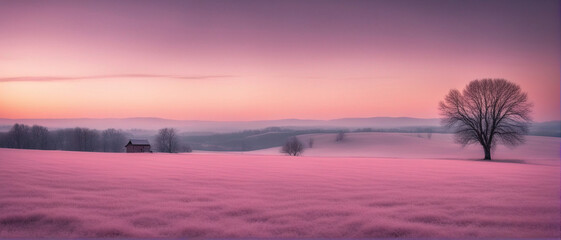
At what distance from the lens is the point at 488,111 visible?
1250 inches

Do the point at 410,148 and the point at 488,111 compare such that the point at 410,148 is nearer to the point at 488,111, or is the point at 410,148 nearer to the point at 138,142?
the point at 488,111

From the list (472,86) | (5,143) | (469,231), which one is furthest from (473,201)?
(5,143)

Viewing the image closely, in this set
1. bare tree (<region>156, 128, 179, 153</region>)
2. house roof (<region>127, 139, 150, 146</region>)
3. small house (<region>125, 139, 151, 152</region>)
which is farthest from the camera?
bare tree (<region>156, 128, 179, 153</region>)

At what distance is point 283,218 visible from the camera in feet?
17.6

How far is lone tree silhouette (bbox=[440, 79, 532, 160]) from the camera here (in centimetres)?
3055

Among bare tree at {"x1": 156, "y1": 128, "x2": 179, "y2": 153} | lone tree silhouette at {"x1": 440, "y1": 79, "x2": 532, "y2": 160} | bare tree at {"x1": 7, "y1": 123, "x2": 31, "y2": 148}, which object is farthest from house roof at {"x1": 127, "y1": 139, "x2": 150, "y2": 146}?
bare tree at {"x1": 7, "y1": 123, "x2": 31, "y2": 148}

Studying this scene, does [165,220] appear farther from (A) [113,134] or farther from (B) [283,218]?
(A) [113,134]

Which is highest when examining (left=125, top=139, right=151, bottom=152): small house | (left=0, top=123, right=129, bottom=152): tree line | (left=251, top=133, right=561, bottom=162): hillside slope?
(left=0, top=123, right=129, bottom=152): tree line

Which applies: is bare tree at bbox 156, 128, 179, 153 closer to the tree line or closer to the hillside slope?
the tree line

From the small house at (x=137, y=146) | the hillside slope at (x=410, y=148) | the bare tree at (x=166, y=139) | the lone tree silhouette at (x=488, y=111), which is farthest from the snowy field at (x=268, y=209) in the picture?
the bare tree at (x=166, y=139)

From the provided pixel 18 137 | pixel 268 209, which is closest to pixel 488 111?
pixel 268 209

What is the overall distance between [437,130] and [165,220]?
116 metres

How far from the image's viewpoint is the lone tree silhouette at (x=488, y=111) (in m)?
30.5

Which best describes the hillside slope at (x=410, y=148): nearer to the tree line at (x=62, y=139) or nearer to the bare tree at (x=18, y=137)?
the tree line at (x=62, y=139)
